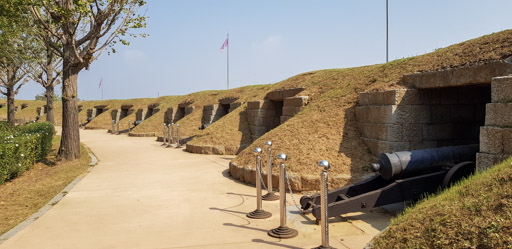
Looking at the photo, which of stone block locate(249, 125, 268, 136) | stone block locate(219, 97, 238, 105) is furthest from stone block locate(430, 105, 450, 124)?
stone block locate(219, 97, 238, 105)

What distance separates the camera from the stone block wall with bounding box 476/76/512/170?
5.08m

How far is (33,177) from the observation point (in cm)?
1008

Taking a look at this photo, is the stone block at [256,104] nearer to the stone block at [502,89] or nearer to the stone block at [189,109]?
the stone block at [189,109]

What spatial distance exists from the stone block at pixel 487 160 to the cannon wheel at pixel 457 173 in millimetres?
108

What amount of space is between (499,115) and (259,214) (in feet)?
13.1

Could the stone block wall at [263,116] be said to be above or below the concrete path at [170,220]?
above

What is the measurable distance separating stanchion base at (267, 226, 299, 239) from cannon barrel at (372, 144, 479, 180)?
1644 mm

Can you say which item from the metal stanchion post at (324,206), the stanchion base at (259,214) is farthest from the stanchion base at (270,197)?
the metal stanchion post at (324,206)

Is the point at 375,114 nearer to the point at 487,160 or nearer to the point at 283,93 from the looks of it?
the point at 487,160

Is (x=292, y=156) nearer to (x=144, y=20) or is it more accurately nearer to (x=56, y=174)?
(x=56, y=174)

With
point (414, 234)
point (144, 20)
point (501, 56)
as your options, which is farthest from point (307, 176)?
point (144, 20)

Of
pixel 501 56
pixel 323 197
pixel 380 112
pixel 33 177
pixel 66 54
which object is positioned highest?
pixel 66 54

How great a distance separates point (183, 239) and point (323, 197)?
2.02 m

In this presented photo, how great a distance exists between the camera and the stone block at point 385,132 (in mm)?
7824
